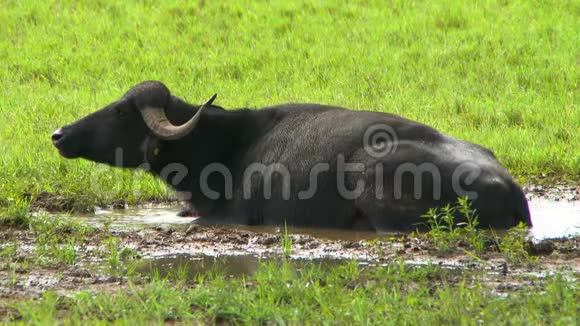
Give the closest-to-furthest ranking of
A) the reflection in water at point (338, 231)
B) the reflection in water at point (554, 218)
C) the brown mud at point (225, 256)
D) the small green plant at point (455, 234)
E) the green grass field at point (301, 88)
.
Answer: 1. the green grass field at point (301, 88)
2. the brown mud at point (225, 256)
3. the small green plant at point (455, 234)
4. the reflection in water at point (554, 218)
5. the reflection in water at point (338, 231)

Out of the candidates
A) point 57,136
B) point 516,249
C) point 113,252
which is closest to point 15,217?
point 57,136

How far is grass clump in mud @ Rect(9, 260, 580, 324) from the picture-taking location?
4.70m

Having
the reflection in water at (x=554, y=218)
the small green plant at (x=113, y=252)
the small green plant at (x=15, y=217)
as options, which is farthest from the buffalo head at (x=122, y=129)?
the reflection in water at (x=554, y=218)

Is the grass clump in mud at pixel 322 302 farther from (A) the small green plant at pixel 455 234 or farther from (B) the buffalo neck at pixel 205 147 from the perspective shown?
(B) the buffalo neck at pixel 205 147

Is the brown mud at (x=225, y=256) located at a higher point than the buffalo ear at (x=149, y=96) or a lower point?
lower

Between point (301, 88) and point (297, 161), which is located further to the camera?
point (301, 88)

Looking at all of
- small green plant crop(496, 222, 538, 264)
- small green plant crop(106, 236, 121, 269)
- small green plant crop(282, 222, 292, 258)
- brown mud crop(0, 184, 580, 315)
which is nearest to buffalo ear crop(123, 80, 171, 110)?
brown mud crop(0, 184, 580, 315)

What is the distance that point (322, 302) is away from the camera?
16.1 ft

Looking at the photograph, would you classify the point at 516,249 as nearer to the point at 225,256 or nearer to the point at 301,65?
the point at 225,256

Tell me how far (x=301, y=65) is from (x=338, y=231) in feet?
20.9

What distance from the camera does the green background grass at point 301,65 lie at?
1021cm

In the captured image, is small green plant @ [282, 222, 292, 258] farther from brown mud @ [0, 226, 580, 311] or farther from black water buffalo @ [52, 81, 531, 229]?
black water buffalo @ [52, 81, 531, 229]

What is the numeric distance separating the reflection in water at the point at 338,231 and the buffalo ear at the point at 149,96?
32.5 inches

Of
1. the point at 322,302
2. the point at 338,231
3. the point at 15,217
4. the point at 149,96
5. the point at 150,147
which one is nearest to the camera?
the point at 322,302
